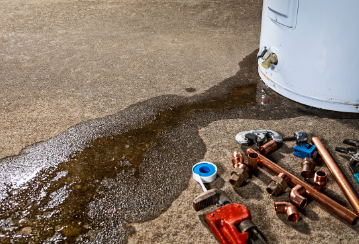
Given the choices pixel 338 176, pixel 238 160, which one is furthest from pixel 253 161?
pixel 338 176

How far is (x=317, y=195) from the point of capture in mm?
1785

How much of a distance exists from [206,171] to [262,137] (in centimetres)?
50

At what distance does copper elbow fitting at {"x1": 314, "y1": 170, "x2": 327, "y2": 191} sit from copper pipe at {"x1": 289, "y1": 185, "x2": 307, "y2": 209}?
100 millimetres

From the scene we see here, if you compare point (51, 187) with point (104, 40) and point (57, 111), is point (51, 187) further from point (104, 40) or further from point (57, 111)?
point (104, 40)

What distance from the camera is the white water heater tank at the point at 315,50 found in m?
2.19

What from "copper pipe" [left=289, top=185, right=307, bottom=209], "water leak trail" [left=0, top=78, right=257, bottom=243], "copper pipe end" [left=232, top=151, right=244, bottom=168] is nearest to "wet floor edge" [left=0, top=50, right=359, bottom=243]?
"water leak trail" [left=0, top=78, right=257, bottom=243]

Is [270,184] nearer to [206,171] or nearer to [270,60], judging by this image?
[206,171]

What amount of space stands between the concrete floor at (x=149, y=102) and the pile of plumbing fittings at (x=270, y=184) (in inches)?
2.1

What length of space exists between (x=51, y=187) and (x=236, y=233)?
120 cm

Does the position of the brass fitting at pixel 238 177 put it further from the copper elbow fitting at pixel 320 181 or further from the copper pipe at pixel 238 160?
the copper elbow fitting at pixel 320 181

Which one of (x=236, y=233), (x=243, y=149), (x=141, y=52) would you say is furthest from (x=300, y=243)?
(x=141, y=52)

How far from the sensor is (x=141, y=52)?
384 cm

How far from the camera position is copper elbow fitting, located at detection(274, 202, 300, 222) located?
1689 millimetres

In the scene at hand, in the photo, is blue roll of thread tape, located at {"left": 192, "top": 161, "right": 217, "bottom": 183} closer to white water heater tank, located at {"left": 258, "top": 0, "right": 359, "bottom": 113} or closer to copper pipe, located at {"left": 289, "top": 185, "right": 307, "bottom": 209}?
copper pipe, located at {"left": 289, "top": 185, "right": 307, "bottom": 209}
